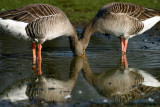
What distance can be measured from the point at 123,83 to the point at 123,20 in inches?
136

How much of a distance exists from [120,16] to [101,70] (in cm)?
249

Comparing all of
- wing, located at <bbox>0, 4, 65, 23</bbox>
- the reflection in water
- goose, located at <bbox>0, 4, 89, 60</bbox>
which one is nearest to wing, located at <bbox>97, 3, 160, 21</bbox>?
goose, located at <bbox>0, 4, 89, 60</bbox>

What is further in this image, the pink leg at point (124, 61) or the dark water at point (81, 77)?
the pink leg at point (124, 61)

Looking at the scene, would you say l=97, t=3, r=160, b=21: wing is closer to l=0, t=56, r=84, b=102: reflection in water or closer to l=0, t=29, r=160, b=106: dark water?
l=0, t=29, r=160, b=106: dark water

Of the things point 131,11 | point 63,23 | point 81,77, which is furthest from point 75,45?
point 81,77

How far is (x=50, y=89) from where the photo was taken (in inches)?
262

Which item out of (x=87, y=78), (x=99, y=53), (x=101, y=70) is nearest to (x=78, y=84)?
(x=87, y=78)

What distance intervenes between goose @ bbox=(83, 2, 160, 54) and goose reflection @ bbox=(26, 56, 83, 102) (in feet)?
8.89

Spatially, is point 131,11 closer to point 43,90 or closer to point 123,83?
point 123,83

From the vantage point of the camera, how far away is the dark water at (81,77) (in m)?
6.11

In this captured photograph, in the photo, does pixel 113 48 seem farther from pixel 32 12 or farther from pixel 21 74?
pixel 21 74

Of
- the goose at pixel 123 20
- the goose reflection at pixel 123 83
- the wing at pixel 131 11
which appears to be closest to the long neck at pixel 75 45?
the goose at pixel 123 20

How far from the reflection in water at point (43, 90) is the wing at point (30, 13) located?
1.99 m

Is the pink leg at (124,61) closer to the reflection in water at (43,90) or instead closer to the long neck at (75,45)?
the long neck at (75,45)
